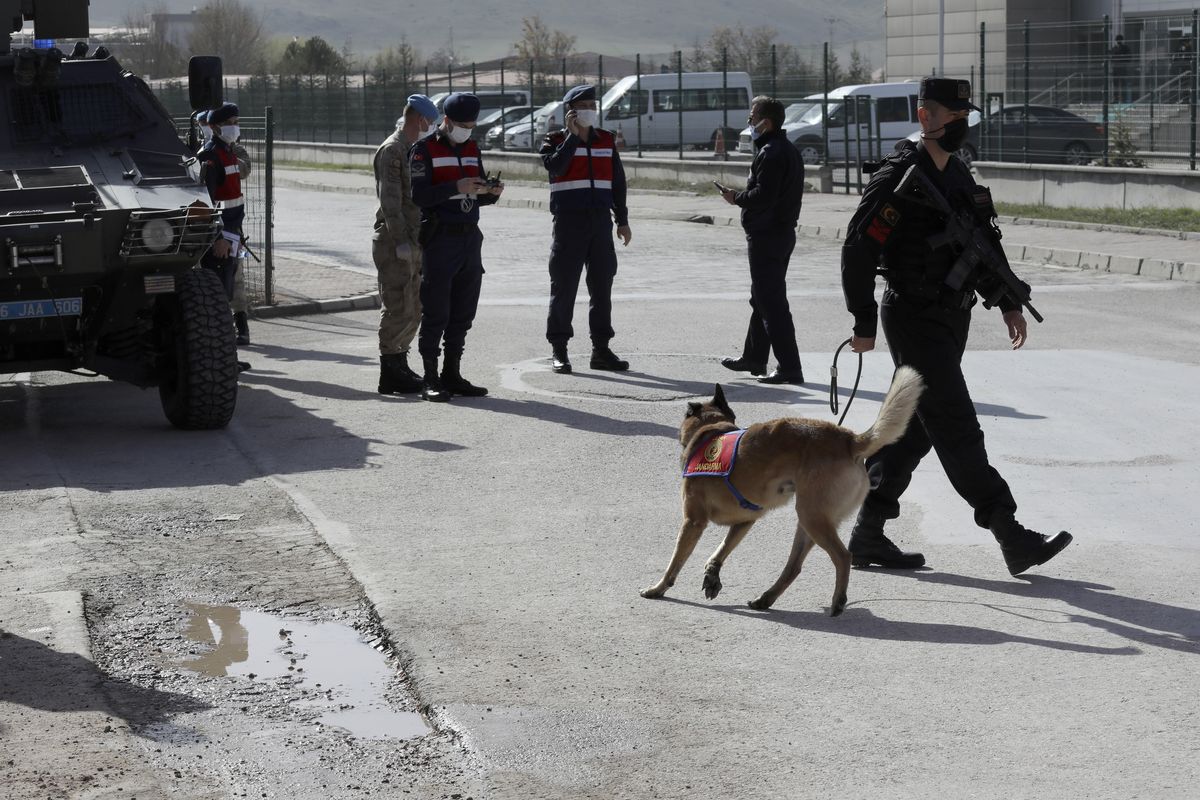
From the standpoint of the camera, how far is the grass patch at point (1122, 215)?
2015 centimetres

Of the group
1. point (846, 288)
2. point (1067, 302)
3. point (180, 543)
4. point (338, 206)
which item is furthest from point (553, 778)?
point (338, 206)

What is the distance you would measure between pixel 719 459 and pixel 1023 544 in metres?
1.31

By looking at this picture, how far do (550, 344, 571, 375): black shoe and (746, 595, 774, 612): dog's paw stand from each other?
5.57 m

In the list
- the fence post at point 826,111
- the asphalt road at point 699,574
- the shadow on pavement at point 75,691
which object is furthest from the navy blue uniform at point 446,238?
the fence post at point 826,111

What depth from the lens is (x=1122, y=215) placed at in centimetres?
2167

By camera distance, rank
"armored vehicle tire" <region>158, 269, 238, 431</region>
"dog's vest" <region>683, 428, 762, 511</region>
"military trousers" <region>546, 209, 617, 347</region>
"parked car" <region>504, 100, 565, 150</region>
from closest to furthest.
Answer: "dog's vest" <region>683, 428, 762, 511</region> < "armored vehicle tire" <region>158, 269, 238, 431</region> < "military trousers" <region>546, 209, 617, 347</region> < "parked car" <region>504, 100, 565, 150</region>

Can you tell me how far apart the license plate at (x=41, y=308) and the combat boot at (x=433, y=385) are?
89.6 inches

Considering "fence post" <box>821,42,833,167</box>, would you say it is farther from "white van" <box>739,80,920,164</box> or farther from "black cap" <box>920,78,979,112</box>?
"black cap" <box>920,78,979,112</box>

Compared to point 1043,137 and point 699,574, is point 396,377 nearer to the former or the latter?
point 699,574

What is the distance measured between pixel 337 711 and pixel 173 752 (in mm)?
545

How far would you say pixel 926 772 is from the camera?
14.3 feet

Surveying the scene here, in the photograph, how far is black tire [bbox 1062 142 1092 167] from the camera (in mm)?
23719

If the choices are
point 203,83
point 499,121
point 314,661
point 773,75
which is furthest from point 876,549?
point 499,121

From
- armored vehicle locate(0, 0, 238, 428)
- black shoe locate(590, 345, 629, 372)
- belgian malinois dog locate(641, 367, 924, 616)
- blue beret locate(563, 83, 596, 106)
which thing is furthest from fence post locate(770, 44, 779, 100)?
belgian malinois dog locate(641, 367, 924, 616)
